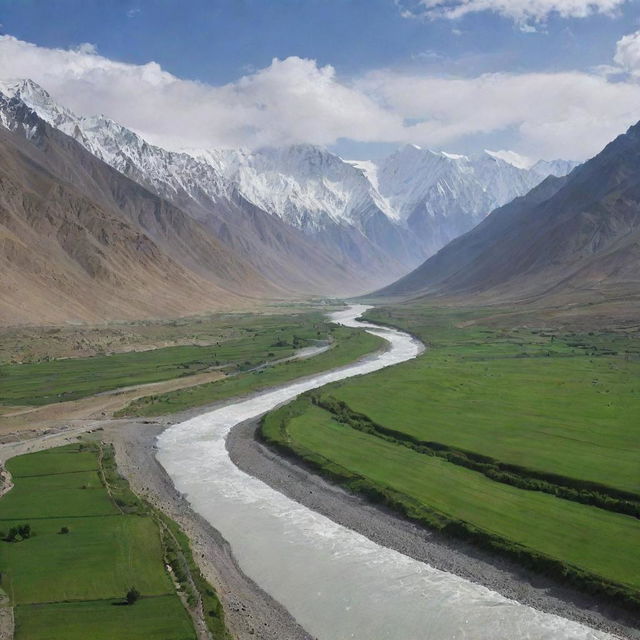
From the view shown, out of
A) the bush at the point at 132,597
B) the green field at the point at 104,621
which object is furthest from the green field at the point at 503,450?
the bush at the point at 132,597

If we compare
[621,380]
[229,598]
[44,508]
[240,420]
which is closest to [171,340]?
[240,420]

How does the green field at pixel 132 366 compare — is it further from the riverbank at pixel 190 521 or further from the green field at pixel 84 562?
the green field at pixel 84 562

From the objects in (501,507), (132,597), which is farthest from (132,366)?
(132,597)

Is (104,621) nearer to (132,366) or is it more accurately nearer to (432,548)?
(432,548)

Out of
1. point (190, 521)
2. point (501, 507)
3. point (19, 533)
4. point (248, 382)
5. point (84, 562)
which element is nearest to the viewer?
point (84, 562)

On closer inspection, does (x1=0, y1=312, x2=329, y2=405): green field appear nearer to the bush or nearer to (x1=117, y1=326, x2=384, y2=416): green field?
(x1=117, y1=326, x2=384, y2=416): green field
